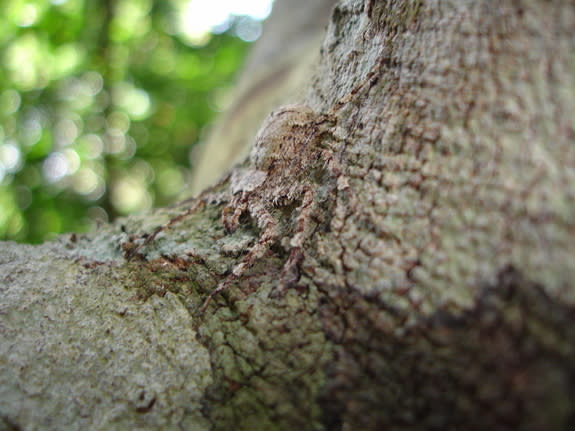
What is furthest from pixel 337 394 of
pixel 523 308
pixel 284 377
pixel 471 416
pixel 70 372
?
pixel 70 372

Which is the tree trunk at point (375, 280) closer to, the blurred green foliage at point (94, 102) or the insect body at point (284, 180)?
the insect body at point (284, 180)

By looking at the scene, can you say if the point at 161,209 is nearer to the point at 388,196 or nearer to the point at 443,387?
the point at 388,196

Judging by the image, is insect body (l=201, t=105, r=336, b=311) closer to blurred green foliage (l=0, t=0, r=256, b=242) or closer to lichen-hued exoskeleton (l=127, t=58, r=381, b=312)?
lichen-hued exoskeleton (l=127, t=58, r=381, b=312)

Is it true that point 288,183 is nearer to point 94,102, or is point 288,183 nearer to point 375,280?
point 375,280

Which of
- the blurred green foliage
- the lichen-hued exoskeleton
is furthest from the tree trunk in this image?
the blurred green foliage

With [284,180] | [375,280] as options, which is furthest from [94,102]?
[375,280]

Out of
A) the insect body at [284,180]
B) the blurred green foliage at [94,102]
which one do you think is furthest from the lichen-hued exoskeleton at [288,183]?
the blurred green foliage at [94,102]
